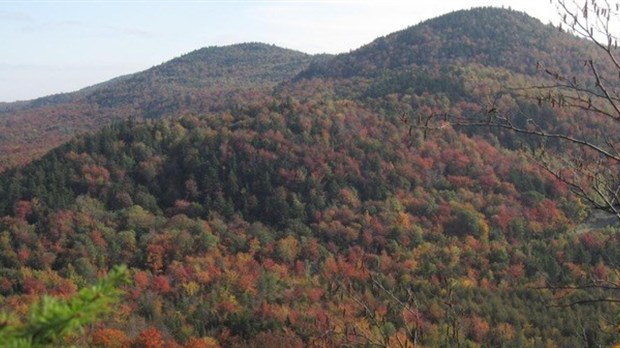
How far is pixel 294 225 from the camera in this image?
91438 mm

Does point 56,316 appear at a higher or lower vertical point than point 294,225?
higher

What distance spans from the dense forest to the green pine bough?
51.5 meters

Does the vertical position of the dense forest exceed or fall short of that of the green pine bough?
it falls short

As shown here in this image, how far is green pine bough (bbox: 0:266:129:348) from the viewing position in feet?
12.0

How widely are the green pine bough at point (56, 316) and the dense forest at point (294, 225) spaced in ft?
169

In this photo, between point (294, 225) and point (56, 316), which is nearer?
point (56, 316)

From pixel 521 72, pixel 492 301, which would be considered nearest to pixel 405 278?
pixel 492 301

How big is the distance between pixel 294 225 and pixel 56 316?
8811 cm

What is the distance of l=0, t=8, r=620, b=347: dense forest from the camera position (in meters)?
62.5

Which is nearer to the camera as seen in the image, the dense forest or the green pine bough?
the green pine bough

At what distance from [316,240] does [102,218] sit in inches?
1356

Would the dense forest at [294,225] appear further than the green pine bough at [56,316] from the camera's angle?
Yes

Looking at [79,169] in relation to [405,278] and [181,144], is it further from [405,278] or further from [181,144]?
[405,278]

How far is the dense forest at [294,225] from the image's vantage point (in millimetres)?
62500
